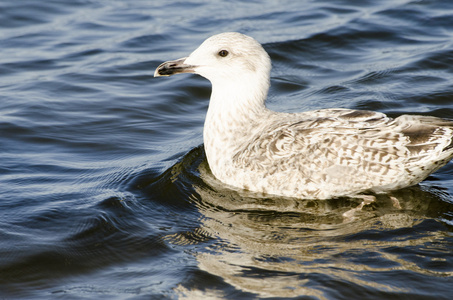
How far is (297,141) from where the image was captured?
6.42 meters

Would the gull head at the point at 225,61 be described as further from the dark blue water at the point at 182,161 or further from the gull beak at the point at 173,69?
the dark blue water at the point at 182,161

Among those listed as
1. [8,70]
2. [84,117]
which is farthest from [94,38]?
[84,117]

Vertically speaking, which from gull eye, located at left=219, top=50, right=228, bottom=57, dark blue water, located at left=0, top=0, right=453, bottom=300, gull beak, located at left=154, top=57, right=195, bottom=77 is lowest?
dark blue water, located at left=0, top=0, right=453, bottom=300

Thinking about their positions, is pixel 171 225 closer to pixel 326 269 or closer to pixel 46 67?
pixel 326 269

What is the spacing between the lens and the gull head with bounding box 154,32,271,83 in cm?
696

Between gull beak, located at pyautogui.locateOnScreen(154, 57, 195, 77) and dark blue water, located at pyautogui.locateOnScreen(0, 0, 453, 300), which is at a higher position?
gull beak, located at pyautogui.locateOnScreen(154, 57, 195, 77)

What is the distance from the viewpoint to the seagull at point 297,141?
20.3 feet

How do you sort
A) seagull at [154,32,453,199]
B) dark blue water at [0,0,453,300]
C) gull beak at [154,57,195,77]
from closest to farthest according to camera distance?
1. dark blue water at [0,0,453,300]
2. seagull at [154,32,453,199]
3. gull beak at [154,57,195,77]

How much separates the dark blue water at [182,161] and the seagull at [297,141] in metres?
0.24

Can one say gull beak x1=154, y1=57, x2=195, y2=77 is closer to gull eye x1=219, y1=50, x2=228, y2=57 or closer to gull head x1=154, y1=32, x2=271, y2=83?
gull head x1=154, y1=32, x2=271, y2=83

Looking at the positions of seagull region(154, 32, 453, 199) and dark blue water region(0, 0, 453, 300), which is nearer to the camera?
dark blue water region(0, 0, 453, 300)

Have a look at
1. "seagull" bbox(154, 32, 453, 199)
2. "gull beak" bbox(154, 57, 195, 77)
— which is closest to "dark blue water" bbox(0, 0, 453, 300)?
"seagull" bbox(154, 32, 453, 199)

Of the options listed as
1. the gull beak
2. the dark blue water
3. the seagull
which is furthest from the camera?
the gull beak

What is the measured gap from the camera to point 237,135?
23.0 ft
